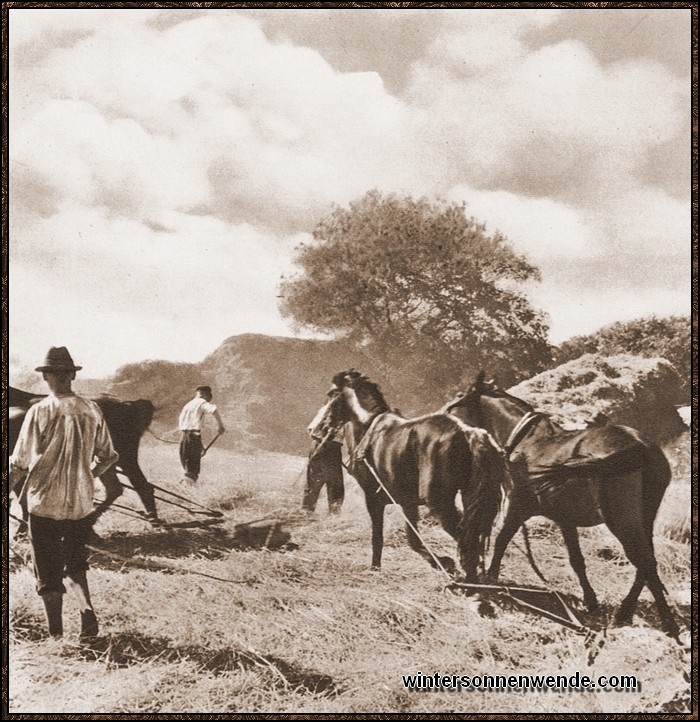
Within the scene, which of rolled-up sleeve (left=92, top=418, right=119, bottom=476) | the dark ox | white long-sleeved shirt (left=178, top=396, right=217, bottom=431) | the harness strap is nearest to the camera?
rolled-up sleeve (left=92, top=418, right=119, bottom=476)

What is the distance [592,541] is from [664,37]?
418 centimetres

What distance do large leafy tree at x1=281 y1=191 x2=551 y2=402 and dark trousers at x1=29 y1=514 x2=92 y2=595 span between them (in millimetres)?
2404

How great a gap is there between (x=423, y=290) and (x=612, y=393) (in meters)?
1.75

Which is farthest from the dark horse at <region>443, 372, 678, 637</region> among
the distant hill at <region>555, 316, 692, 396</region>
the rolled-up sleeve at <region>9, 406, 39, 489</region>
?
the rolled-up sleeve at <region>9, 406, 39, 489</region>

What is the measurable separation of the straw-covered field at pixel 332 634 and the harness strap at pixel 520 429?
2.24ft

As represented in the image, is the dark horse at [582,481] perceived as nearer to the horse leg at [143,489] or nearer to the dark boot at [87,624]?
the horse leg at [143,489]

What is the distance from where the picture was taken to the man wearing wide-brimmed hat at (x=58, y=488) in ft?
13.9

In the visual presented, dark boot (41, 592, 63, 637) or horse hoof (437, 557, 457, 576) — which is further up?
horse hoof (437, 557, 457, 576)

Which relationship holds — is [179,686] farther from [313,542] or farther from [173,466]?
[173,466]

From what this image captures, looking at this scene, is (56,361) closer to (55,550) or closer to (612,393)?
(55,550)

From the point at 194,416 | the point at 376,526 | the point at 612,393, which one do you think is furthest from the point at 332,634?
the point at 612,393

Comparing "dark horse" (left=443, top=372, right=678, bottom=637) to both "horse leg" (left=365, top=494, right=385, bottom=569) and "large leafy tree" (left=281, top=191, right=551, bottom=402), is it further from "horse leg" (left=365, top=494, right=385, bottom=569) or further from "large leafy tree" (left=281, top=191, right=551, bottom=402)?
"horse leg" (left=365, top=494, right=385, bottom=569)

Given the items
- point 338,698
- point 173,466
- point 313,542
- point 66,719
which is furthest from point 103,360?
point 338,698

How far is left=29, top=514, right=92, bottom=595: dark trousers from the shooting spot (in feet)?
13.9
